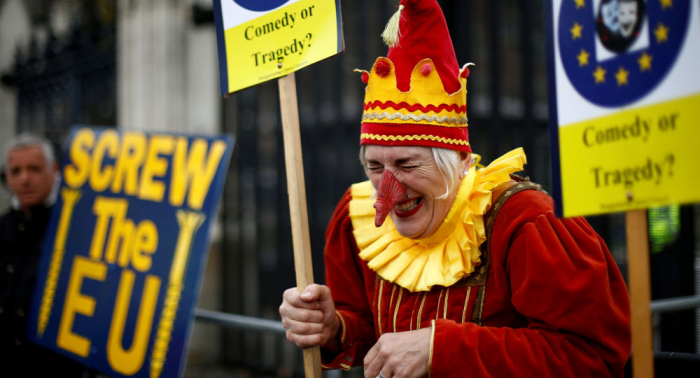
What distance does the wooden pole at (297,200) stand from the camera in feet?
5.40

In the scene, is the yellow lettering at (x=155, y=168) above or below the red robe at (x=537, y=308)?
above

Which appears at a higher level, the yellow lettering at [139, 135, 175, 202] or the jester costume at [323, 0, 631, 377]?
the yellow lettering at [139, 135, 175, 202]

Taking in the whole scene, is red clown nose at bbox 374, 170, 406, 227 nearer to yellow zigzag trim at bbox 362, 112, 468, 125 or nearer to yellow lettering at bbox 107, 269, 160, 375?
yellow zigzag trim at bbox 362, 112, 468, 125

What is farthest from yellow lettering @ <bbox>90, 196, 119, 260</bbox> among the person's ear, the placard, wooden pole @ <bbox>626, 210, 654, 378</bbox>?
wooden pole @ <bbox>626, 210, 654, 378</bbox>

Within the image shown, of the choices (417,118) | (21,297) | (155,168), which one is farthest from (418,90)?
(21,297)

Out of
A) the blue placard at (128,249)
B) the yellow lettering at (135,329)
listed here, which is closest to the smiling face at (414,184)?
the blue placard at (128,249)

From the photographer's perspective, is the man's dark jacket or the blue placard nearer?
the blue placard

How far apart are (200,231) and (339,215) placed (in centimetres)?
79

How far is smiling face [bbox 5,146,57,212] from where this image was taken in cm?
322

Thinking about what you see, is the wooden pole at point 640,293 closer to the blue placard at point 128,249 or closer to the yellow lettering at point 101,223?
the blue placard at point 128,249

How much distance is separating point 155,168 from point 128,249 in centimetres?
37

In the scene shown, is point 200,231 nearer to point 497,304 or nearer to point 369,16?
point 497,304

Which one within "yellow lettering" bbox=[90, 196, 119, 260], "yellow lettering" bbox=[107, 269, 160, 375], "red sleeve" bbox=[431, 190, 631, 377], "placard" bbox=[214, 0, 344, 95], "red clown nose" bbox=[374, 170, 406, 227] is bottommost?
"yellow lettering" bbox=[107, 269, 160, 375]

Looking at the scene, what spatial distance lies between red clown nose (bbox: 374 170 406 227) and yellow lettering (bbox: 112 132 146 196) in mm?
1554
